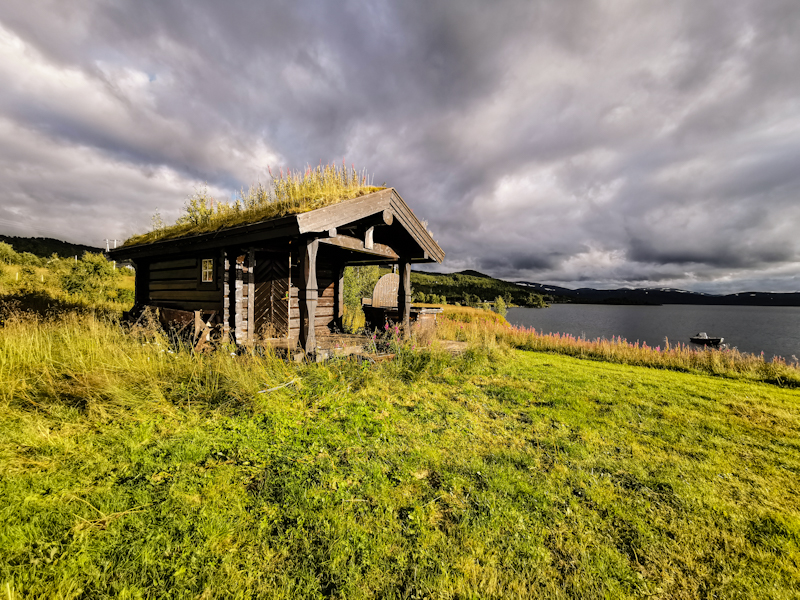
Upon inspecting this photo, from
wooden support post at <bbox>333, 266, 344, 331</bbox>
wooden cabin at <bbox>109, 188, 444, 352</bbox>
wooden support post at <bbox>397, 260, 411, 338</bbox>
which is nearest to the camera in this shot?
wooden cabin at <bbox>109, 188, 444, 352</bbox>

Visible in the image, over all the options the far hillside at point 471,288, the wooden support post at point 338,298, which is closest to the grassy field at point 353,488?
the wooden support post at point 338,298

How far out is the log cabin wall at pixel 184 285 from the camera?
8.28 meters

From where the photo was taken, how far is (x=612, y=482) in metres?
3.51

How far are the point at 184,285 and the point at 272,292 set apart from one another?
113 inches

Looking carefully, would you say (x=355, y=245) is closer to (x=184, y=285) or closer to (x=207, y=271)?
(x=207, y=271)

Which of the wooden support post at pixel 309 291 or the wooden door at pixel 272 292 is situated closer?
the wooden support post at pixel 309 291

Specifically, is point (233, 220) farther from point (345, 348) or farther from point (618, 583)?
point (618, 583)

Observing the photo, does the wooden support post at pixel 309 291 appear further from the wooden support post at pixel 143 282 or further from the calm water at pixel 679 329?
the calm water at pixel 679 329

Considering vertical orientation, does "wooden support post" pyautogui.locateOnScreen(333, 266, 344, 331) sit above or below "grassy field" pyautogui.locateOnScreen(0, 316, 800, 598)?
above

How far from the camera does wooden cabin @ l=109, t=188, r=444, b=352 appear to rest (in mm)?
6340

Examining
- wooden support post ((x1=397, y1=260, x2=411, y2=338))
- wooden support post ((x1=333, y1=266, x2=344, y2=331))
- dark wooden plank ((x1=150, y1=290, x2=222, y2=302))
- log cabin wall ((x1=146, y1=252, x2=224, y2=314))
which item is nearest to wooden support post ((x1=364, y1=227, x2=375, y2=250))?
wooden support post ((x1=397, y1=260, x2=411, y2=338))

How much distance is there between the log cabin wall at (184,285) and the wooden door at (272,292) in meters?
0.96

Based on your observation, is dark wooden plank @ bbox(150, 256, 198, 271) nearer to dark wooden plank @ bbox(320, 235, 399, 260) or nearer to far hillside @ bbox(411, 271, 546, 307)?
dark wooden plank @ bbox(320, 235, 399, 260)

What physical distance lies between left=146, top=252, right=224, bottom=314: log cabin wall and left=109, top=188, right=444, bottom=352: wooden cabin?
0.03 metres
